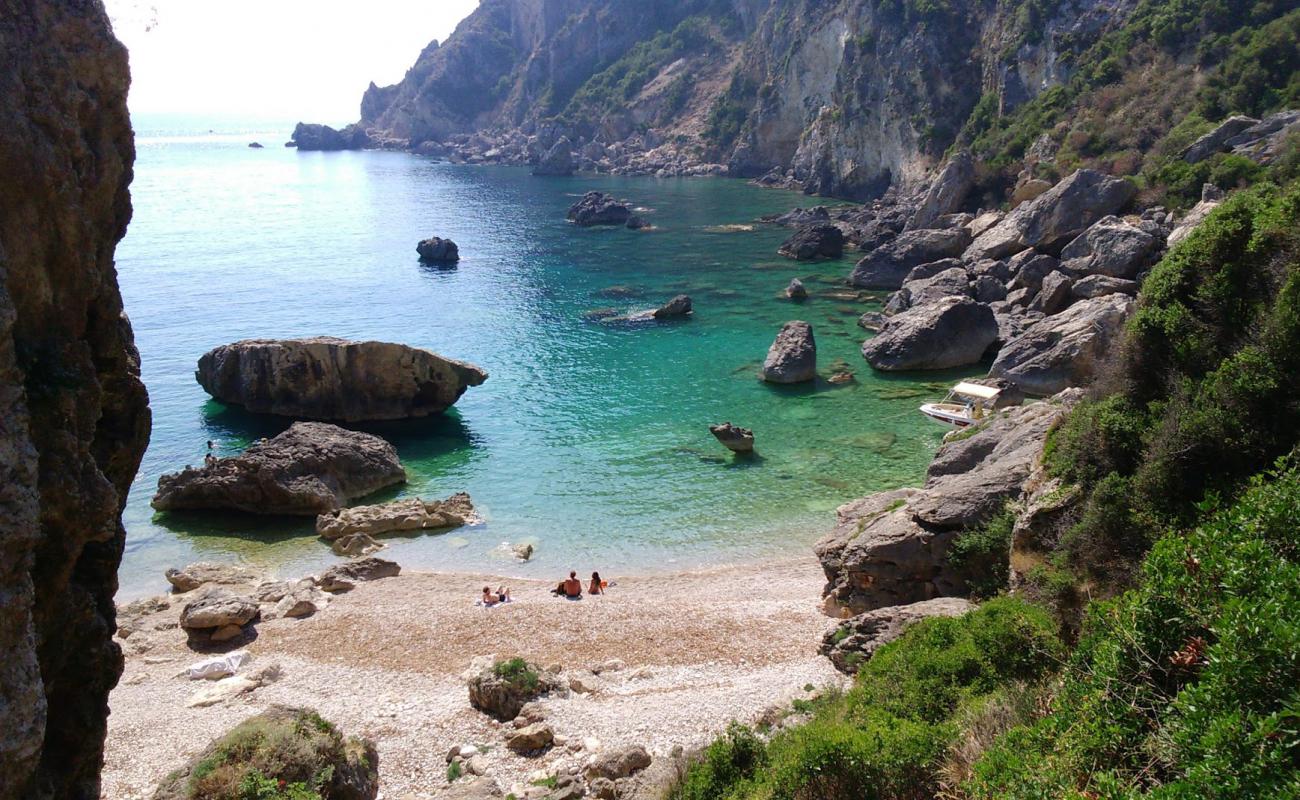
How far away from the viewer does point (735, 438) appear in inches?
1427

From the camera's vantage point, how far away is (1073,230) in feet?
173

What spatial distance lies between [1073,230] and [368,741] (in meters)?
50.1

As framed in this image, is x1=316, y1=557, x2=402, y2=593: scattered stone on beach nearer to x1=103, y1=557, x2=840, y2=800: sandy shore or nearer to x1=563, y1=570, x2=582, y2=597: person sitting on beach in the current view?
x1=103, y1=557, x2=840, y2=800: sandy shore

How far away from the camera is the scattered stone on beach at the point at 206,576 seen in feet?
90.5

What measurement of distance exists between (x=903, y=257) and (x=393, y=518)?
44562mm

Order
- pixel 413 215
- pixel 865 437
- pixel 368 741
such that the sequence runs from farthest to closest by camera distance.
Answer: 1. pixel 413 215
2. pixel 865 437
3. pixel 368 741

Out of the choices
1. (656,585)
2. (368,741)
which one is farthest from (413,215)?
(368,741)

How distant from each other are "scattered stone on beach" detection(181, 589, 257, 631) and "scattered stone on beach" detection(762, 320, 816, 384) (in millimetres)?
27213

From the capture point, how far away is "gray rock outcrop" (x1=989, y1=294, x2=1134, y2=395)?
124 ft

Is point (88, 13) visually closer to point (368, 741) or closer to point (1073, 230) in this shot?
point (368, 741)

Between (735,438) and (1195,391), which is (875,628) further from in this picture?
(735,438)

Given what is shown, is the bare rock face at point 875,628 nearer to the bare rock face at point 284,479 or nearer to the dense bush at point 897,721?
Result: the dense bush at point 897,721

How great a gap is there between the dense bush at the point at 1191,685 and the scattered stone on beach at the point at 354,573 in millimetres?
21014

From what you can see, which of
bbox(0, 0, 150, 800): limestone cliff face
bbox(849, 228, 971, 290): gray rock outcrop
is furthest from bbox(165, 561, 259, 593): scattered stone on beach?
bbox(849, 228, 971, 290): gray rock outcrop
